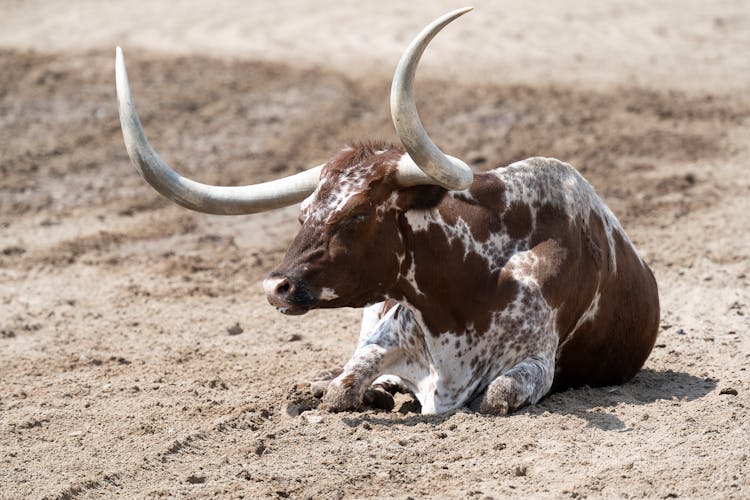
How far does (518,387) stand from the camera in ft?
22.0

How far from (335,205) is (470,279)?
94 cm

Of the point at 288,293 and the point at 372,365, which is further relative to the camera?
the point at 372,365

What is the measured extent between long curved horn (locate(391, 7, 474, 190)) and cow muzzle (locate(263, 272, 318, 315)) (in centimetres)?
82

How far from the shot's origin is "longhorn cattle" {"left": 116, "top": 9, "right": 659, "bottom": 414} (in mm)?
6621

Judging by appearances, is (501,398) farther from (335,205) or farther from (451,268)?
(335,205)

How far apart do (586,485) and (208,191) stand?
8.72ft

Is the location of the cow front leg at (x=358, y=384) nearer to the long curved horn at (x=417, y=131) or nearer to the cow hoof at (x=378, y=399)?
the cow hoof at (x=378, y=399)

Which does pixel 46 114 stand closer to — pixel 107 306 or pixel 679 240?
pixel 107 306

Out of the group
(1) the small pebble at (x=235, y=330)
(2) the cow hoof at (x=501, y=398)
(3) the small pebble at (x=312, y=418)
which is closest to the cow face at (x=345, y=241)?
(3) the small pebble at (x=312, y=418)

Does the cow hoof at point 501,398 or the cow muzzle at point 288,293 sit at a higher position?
the cow muzzle at point 288,293

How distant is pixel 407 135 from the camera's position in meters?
6.14

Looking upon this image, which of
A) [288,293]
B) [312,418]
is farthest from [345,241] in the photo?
[312,418]

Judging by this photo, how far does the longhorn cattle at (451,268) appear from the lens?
6621mm

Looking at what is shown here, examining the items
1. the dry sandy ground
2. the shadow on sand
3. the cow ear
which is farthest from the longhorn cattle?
the dry sandy ground
